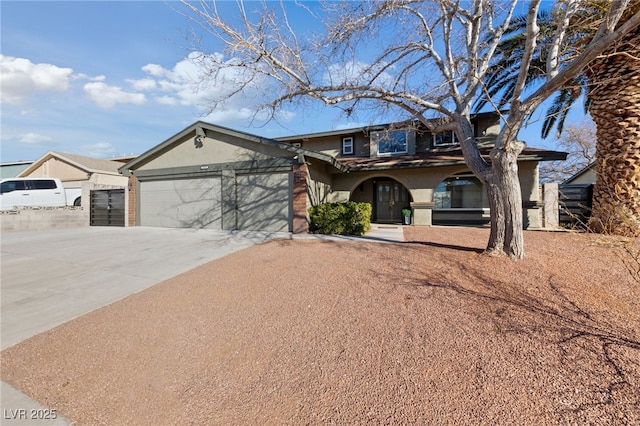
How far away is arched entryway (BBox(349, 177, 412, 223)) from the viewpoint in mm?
15312

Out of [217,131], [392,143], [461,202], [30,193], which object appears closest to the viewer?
[217,131]

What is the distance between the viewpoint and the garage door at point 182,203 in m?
12.3

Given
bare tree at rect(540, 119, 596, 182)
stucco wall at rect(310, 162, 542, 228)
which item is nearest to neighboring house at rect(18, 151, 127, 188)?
stucco wall at rect(310, 162, 542, 228)

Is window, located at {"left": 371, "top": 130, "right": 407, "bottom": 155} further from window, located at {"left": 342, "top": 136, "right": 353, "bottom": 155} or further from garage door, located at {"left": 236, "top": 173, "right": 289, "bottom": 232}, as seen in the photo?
garage door, located at {"left": 236, "top": 173, "right": 289, "bottom": 232}

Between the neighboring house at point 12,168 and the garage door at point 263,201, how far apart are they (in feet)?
120

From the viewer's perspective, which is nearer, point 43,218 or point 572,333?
point 572,333

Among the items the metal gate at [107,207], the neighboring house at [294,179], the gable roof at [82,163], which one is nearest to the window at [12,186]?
the metal gate at [107,207]

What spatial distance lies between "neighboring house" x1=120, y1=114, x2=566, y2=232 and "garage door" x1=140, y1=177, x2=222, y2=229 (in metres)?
0.05

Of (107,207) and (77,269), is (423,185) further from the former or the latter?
(107,207)

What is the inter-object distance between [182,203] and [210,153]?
287cm

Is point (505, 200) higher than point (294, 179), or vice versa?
point (294, 179)

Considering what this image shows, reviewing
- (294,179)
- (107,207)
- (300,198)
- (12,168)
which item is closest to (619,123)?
(300,198)

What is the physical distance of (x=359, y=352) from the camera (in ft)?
9.82

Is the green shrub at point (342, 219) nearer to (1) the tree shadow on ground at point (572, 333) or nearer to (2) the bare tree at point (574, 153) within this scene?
(1) the tree shadow on ground at point (572, 333)
